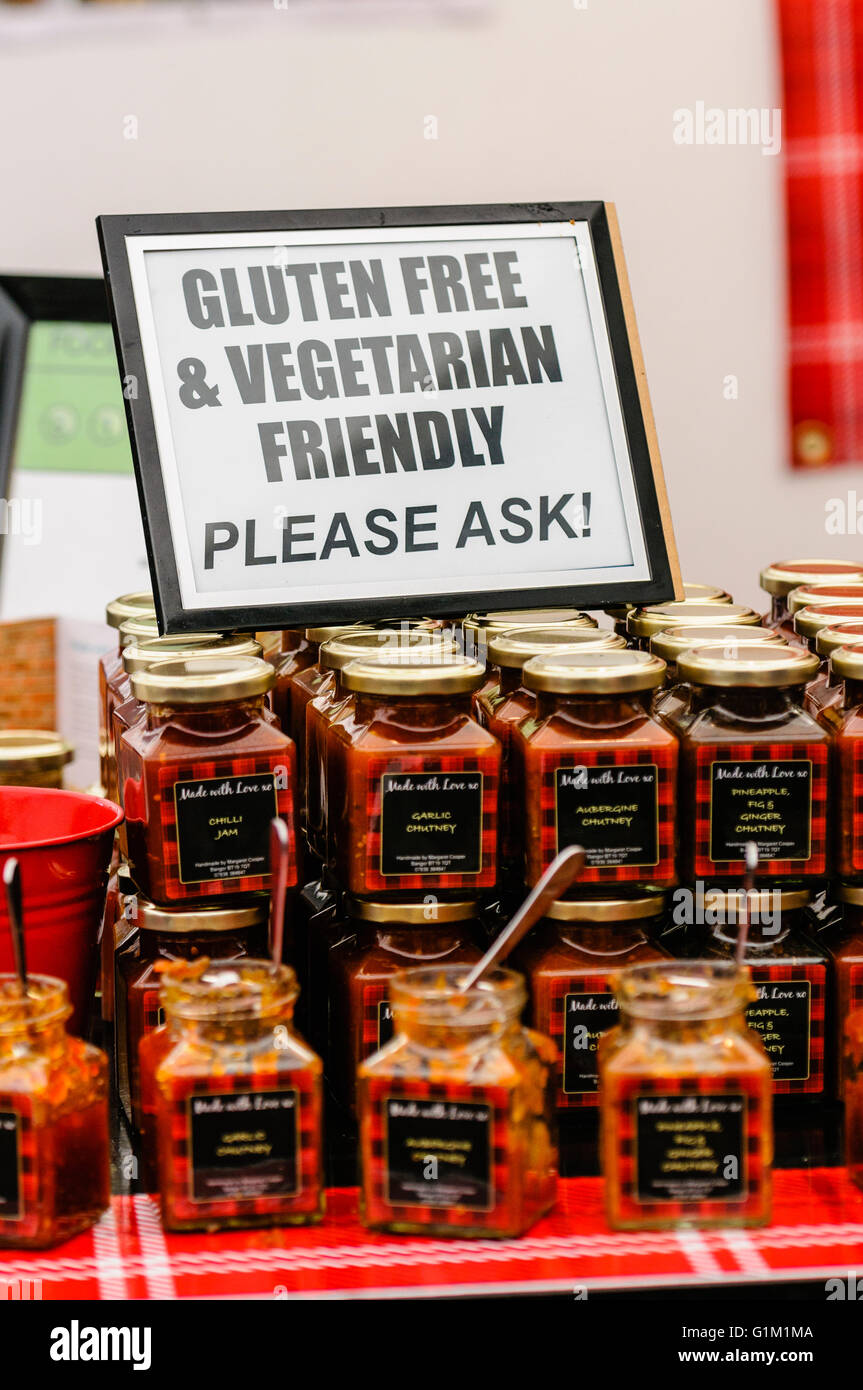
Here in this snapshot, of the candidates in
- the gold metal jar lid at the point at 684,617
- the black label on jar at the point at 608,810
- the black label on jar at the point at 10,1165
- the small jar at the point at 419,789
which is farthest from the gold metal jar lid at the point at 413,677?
the black label on jar at the point at 10,1165

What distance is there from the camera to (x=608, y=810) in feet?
4.23

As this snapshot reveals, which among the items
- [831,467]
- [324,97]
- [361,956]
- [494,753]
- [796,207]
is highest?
[324,97]

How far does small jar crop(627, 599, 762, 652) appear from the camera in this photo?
5.17ft

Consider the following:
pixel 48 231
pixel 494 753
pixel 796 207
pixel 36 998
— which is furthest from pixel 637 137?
pixel 36 998

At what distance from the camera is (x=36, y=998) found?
113 centimetres

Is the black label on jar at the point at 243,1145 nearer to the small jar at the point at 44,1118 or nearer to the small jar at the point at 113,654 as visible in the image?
the small jar at the point at 44,1118

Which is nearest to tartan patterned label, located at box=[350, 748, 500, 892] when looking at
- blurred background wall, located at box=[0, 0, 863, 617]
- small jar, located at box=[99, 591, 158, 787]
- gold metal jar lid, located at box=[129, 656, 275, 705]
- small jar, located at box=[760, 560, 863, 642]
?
gold metal jar lid, located at box=[129, 656, 275, 705]

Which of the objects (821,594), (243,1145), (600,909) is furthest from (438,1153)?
(821,594)

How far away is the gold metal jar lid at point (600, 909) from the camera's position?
1.30m

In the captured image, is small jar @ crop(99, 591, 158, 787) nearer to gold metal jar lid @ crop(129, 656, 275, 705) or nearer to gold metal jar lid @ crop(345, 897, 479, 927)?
gold metal jar lid @ crop(129, 656, 275, 705)

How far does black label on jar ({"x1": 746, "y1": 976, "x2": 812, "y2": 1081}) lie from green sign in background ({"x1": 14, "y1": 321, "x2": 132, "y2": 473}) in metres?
1.54

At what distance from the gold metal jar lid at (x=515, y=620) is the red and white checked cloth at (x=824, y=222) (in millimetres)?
1640
